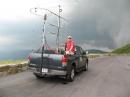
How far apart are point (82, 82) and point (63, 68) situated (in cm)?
145

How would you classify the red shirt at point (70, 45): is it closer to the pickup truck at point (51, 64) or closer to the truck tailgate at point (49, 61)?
the pickup truck at point (51, 64)

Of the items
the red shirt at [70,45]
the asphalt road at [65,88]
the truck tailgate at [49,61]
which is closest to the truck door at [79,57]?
the red shirt at [70,45]

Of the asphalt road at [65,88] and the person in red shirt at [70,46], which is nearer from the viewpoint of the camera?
the asphalt road at [65,88]

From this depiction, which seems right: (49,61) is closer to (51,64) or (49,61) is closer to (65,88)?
(51,64)

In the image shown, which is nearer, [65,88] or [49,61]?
[65,88]

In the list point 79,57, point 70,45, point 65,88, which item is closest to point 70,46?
point 70,45

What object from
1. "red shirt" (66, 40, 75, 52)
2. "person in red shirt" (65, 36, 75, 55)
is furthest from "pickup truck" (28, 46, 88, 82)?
"red shirt" (66, 40, 75, 52)

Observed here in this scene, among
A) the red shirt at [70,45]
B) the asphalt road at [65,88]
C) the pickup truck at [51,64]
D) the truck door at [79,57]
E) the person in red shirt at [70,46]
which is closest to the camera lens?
the asphalt road at [65,88]

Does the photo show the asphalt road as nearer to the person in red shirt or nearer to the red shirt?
the person in red shirt

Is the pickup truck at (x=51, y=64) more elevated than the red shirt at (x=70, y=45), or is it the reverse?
the red shirt at (x=70, y=45)

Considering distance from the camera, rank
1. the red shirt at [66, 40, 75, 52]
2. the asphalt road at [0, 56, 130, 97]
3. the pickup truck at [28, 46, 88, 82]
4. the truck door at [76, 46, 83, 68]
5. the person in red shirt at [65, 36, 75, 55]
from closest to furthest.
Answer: the asphalt road at [0, 56, 130, 97] < the pickup truck at [28, 46, 88, 82] < the person in red shirt at [65, 36, 75, 55] < the red shirt at [66, 40, 75, 52] < the truck door at [76, 46, 83, 68]

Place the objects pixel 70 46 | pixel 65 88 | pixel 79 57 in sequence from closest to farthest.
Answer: pixel 65 88, pixel 70 46, pixel 79 57

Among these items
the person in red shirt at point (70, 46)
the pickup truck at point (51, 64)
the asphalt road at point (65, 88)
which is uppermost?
the person in red shirt at point (70, 46)

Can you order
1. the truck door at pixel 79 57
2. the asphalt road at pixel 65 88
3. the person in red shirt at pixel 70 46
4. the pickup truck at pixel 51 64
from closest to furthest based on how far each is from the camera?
1. the asphalt road at pixel 65 88
2. the pickup truck at pixel 51 64
3. the person in red shirt at pixel 70 46
4. the truck door at pixel 79 57
